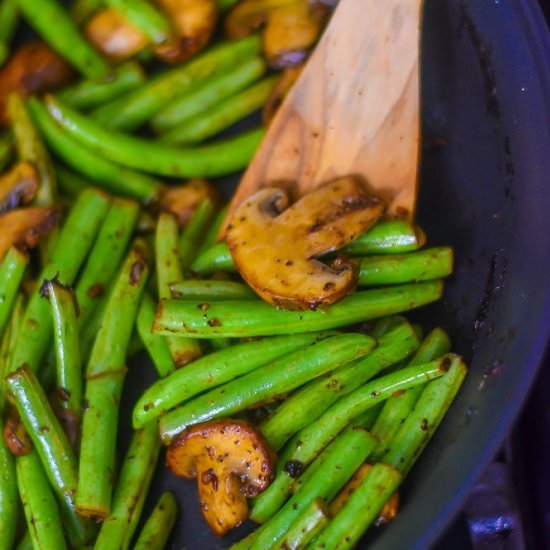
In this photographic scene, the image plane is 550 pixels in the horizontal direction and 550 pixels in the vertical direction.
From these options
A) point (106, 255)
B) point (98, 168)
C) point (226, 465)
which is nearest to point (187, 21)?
point (98, 168)

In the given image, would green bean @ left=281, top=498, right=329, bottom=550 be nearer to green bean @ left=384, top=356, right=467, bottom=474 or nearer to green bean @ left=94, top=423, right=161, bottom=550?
green bean @ left=384, top=356, right=467, bottom=474

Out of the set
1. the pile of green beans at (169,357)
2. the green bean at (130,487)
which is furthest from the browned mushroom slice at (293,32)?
the green bean at (130,487)

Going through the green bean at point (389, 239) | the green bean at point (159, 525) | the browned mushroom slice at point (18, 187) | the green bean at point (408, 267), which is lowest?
the green bean at point (159, 525)

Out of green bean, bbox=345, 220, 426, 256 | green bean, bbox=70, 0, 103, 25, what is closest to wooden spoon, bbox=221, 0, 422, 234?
green bean, bbox=345, 220, 426, 256

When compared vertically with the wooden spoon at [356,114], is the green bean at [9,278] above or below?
below

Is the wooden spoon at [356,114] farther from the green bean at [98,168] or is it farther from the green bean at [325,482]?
the green bean at [325,482]

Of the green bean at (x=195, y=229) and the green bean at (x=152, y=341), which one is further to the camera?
the green bean at (x=195, y=229)

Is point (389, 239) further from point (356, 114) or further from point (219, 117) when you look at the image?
point (219, 117)
